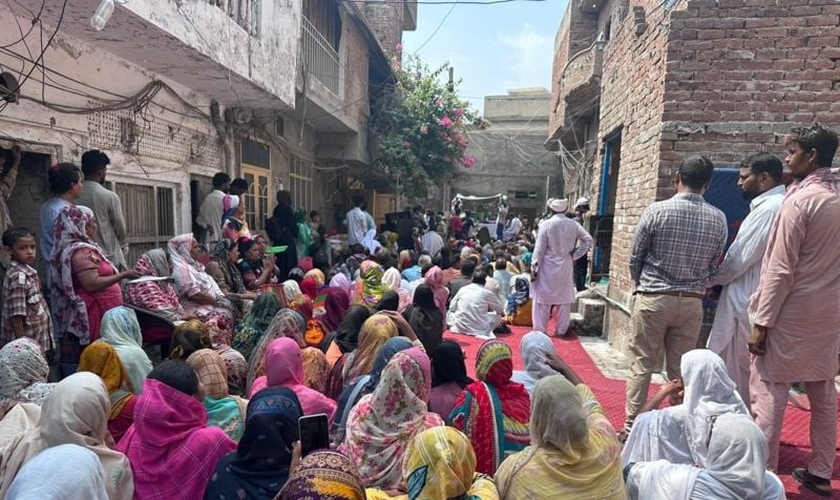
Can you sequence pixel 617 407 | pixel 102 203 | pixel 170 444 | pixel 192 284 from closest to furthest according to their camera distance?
pixel 170 444, pixel 102 203, pixel 617 407, pixel 192 284

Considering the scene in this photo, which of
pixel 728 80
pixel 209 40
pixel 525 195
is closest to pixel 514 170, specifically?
pixel 525 195

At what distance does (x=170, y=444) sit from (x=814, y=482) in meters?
3.35

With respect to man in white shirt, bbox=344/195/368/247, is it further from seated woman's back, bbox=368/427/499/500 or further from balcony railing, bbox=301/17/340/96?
seated woman's back, bbox=368/427/499/500

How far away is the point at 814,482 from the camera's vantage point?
2.80 meters

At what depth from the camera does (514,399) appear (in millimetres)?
2465

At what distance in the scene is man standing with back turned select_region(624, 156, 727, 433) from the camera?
328 centimetres

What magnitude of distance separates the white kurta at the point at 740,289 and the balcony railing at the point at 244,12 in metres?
4.79

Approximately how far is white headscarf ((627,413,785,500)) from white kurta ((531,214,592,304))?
4474 mm

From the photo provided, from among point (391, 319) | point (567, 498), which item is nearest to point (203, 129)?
point (391, 319)

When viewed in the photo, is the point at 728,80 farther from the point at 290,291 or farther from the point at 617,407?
the point at 290,291

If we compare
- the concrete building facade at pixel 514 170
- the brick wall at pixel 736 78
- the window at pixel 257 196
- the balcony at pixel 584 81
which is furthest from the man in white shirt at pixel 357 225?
the concrete building facade at pixel 514 170

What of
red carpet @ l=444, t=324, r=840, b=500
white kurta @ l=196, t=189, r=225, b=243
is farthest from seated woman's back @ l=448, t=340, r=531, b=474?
white kurta @ l=196, t=189, r=225, b=243

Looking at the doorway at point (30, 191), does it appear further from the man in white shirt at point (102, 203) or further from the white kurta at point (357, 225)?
the white kurta at point (357, 225)

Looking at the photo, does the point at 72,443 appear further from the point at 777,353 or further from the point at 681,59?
the point at 681,59
